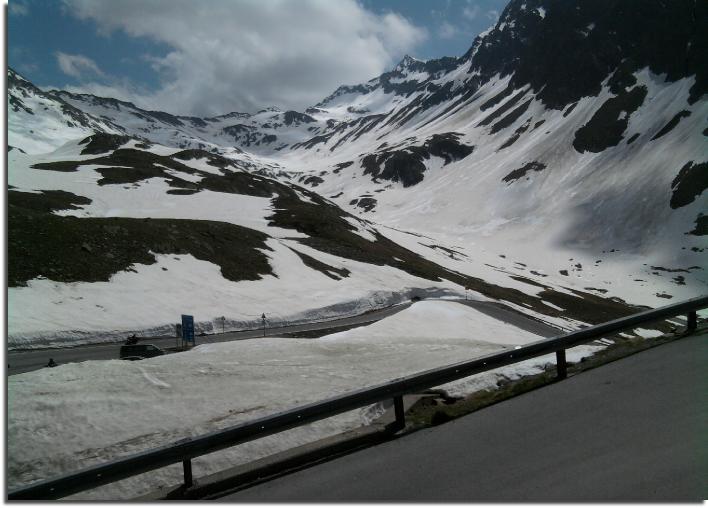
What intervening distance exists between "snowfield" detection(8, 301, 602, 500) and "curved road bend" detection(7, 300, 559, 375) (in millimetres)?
8705

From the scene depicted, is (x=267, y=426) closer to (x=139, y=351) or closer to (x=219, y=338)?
(x=139, y=351)

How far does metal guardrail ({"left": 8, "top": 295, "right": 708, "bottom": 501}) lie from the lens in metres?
6.20

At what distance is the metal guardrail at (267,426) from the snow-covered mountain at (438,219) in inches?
846

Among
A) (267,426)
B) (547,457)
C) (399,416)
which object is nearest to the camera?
(547,457)

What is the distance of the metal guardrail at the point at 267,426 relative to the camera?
20.3ft

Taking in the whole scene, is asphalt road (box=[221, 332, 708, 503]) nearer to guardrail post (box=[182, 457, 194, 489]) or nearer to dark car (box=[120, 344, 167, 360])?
guardrail post (box=[182, 457, 194, 489])

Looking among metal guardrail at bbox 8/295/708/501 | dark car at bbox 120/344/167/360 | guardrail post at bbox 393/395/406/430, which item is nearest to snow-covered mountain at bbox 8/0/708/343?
dark car at bbox 120/344/167/360

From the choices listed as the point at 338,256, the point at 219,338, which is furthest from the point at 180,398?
the point at 338,256

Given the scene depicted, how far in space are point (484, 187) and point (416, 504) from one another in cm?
16570

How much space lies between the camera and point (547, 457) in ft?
21.0

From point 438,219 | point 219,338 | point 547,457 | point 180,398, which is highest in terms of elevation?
point 438,219

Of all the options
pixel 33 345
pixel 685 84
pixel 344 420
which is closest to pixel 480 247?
pixel 685 84

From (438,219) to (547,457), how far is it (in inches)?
5950

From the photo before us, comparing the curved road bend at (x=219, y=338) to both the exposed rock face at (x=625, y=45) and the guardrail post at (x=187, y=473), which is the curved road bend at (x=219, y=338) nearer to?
the guardrail post at (x=187, y=473)
